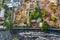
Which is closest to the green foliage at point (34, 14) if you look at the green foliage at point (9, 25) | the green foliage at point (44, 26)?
the green foliage at point (44, 26)

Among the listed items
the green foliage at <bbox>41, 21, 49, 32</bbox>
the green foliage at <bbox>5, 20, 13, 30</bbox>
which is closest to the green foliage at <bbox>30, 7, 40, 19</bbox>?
the green foliage at <bbox>41, 21, 49, 32</bbox>

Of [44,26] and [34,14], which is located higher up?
[34,14]

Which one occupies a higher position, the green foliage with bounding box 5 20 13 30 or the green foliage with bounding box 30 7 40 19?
→ the green foliage with bounding box 30 7 40 19

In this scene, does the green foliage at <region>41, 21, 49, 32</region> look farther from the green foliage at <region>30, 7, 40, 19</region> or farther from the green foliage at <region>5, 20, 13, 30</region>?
the green foliage at <region>5, 20, 13, 30</region>

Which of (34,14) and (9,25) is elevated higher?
(34,14)

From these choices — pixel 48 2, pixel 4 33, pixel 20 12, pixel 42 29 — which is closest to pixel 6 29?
pixel 4 33

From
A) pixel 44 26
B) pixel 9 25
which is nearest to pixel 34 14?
pixel 44 26

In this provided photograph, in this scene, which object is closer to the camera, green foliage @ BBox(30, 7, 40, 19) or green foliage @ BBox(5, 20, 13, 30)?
green foliage @ BBox(5, 20, 13, 30)

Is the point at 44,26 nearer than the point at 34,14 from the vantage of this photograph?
Yes

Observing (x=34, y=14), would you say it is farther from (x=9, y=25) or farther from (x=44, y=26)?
(x=9, y=25)

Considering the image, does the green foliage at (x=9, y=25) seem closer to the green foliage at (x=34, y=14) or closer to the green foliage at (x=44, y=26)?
the green foliage at (x=34, y=14)

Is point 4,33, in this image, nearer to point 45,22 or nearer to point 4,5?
point 4,5
